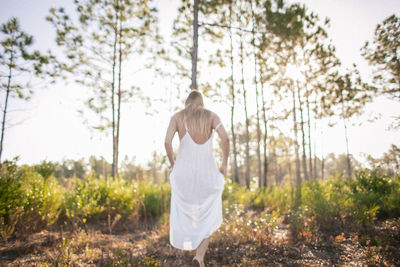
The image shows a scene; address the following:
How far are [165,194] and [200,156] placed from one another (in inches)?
172

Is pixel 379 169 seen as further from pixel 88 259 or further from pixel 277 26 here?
pixel 88 259

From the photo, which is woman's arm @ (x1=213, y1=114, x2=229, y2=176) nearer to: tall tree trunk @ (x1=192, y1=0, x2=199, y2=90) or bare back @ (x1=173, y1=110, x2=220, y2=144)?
bare back @ (x1=173, y1=110, x2=220, y2=144)

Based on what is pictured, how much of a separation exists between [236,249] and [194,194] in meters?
1.56

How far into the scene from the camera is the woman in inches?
103

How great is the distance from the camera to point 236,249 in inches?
139

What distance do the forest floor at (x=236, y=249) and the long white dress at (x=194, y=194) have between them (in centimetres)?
73

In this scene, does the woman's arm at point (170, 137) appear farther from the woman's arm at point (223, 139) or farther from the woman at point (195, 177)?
the woman's arm at point (223, 139)

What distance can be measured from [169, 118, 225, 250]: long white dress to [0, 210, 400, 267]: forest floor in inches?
28.8

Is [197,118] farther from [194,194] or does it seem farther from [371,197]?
[371,197]

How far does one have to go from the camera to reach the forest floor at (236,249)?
9.80ft

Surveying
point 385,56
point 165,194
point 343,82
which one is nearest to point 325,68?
point 343,82

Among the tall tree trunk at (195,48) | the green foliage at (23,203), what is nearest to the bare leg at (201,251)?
the green foliage at (23,203)

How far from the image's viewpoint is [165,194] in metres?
6.69

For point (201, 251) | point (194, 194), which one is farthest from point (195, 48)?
point (201, 251)
